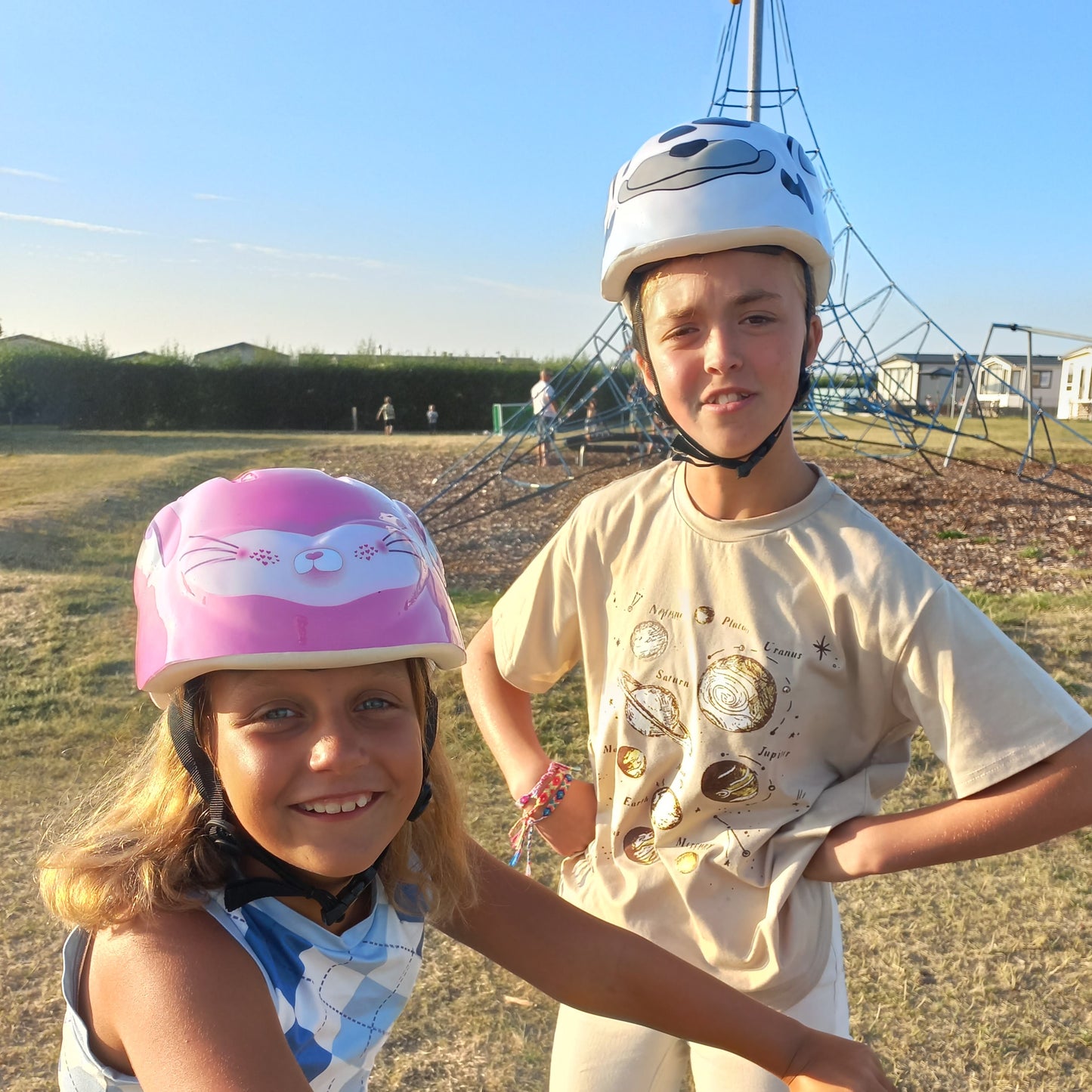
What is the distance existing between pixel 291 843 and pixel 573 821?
0.81 metres

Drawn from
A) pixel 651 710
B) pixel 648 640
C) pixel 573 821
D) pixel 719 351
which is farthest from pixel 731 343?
pixel 573 821

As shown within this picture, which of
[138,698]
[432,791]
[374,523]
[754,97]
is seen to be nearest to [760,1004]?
[432,791]

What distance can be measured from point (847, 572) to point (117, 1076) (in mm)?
1363

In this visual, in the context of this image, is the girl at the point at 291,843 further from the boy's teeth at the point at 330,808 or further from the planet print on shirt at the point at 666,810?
Answer: the planet print on shirt at the point at 666,810

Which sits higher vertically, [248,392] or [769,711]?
[248,392]

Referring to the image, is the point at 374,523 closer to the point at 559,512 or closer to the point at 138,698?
the point at 138,698

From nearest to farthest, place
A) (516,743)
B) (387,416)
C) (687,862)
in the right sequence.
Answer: (687,862) → (516,743) → (387,416)

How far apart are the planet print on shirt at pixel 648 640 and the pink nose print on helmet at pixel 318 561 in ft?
2.18

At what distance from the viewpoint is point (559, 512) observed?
42.8 feet

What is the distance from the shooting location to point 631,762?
6.51 feet

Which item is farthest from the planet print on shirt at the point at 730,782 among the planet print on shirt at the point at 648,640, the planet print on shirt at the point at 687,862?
the planet print on shirt at the point at 648,640

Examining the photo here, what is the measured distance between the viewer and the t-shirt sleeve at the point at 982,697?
5.37 feet

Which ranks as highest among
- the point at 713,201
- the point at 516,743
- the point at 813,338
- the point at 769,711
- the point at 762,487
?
the point at 713,201

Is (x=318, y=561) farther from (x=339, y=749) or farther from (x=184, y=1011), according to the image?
(x=184, y=1011)
